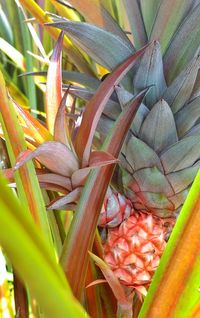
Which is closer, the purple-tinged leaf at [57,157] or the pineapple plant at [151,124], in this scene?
the purple-tinged leaf at [57,157]

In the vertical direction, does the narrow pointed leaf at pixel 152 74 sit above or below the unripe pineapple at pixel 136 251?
above

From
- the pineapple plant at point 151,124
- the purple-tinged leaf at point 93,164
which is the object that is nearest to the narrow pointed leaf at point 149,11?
the pineapple plant at point 151,124

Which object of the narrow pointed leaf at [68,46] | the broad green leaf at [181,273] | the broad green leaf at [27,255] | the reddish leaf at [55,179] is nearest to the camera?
the broad green leaf at [27,255]

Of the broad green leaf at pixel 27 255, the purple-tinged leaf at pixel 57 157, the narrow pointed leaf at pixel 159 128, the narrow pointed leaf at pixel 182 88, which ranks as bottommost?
the broad green leaf at pixel 27 255

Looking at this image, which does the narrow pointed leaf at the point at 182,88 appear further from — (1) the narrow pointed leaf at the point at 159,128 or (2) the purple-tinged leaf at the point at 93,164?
(2) the purple-tinged leaf at the point at 93,164

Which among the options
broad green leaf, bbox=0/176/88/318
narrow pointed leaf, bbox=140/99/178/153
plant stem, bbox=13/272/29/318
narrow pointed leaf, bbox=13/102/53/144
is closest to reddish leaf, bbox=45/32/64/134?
narrow pointed leaf, bbox=13/102/53/144

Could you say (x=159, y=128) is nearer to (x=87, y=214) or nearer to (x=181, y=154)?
(x=181, y=154)

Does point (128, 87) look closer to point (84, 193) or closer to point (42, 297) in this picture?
point (84, 193)

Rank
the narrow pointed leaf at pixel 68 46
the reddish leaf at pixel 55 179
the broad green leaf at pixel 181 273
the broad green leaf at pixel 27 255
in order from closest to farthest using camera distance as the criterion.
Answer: the broad green leaf at pixel 27 255 → the broad green leaf at pixel 181 273 → the reddish leaf at pixel 55 179 → the narrow pointed leaf at pixel 68 46

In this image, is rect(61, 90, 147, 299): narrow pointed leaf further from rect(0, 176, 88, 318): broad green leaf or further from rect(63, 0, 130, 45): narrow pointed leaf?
rect(0, 176, 88, 318): broad green leaf
